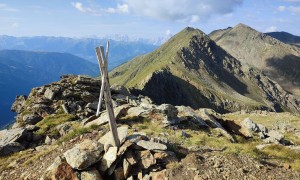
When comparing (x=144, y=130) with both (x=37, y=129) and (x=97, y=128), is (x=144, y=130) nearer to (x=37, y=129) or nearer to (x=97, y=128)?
(x=97, y=128)

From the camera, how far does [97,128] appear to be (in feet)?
96.2

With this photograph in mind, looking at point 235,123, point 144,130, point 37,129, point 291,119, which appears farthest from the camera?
point 291,119

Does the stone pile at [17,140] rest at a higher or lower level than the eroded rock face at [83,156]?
lower

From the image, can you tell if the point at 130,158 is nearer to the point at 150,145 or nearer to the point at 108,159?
the point at 108,159

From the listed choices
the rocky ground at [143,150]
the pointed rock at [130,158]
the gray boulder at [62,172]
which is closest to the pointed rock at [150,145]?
the rocky ground at [143,150]

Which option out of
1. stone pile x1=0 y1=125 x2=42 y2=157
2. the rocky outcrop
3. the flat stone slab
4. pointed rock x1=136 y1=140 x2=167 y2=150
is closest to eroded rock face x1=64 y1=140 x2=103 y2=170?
the flat stone slab

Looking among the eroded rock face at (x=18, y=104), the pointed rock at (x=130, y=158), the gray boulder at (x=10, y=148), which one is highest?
the pointed rock at (x=130, y=158)

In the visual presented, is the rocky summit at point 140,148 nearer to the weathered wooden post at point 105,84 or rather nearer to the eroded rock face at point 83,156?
the eroded rock face at point 83,156

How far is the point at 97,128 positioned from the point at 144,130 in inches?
175

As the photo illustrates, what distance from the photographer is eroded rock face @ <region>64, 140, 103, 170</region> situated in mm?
17609

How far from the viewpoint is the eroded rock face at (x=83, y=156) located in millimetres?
17609

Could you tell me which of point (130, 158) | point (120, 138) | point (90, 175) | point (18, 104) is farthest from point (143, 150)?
point (18, 104)

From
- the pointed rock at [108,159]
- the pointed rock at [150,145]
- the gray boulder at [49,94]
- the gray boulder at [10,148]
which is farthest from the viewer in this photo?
the gray boulder at [49,94]

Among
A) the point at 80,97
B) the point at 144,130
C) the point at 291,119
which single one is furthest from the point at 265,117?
the point at 144,130
